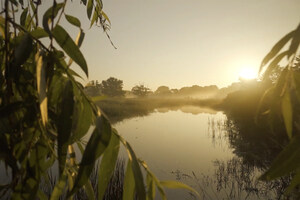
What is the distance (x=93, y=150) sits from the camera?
0.50 m

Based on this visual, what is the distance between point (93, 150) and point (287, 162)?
47cm

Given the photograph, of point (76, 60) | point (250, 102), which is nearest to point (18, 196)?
point (76, 60)

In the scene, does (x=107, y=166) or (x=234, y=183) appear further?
(x=234, y=183)

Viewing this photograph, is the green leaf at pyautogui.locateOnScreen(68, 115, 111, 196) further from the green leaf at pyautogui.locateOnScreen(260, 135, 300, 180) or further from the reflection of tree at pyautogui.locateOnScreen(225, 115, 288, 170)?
the reflection of tree at pyautogui.locateOnScreen(225, 115, 288, 170)

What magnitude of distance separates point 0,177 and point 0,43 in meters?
4.97

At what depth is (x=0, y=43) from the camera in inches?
33.5

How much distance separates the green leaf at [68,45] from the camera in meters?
0.54

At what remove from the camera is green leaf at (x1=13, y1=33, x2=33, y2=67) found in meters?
0.46

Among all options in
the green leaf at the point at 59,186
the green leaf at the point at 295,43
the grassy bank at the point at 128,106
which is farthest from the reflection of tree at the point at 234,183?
the grassy bank at the point at 128,106

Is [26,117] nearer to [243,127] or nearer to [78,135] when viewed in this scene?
[78,135]

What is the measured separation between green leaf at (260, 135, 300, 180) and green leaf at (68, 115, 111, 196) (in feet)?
1.29

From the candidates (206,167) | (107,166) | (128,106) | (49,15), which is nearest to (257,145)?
(206,167)

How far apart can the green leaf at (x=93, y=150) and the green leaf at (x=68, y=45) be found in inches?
6.3

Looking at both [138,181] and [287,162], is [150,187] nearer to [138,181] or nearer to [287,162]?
[138,181]
